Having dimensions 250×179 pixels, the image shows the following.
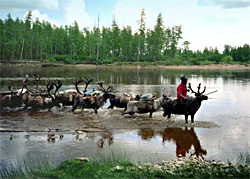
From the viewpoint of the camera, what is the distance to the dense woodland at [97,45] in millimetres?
81875

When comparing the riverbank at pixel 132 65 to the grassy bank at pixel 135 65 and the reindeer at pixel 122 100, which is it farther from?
the reindeer at pixel 122 100

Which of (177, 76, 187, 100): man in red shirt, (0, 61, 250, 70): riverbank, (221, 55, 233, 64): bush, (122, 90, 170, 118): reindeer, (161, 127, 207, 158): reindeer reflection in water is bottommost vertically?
(161, 127, 207, 158): reindeer reflection in water

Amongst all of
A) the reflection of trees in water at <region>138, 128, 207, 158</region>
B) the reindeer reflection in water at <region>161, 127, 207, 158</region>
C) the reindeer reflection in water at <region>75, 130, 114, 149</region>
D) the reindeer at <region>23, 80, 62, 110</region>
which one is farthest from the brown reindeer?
the reindeer reflection in water at <region>75, 130, 114, 149</region>

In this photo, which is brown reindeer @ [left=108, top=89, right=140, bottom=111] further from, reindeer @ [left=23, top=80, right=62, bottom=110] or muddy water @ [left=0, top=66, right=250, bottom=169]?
reindeer @ [left=23, top=80, right=62, bottom=110]

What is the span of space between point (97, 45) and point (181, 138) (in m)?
76.5

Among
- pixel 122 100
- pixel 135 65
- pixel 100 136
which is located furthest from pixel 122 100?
pixel 135 65

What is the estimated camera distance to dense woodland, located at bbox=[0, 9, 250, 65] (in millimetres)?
81875

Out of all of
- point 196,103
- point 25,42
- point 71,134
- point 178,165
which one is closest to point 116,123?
point 71,134

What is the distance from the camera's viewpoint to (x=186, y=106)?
41.8 feet

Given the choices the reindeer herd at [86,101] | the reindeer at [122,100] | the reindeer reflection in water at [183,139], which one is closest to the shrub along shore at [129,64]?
the reindeer herd at [86,101]

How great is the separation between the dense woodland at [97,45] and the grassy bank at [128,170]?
7257 cm

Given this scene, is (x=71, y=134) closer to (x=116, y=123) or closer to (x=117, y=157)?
(x=116, y=123)

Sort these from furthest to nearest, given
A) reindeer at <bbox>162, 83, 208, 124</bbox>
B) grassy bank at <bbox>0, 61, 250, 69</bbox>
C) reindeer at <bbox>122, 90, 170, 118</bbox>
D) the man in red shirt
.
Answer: grassy bank at <bbox>0, 61, 250, 69</bbox>
reindeer at <bbox>122, 90, 170, 118</bbox>
the man in red shirt
reindeer at <bbox>162, 83, 208, 124</bbox>

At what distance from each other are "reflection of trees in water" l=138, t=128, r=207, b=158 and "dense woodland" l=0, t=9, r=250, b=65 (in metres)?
68.7
